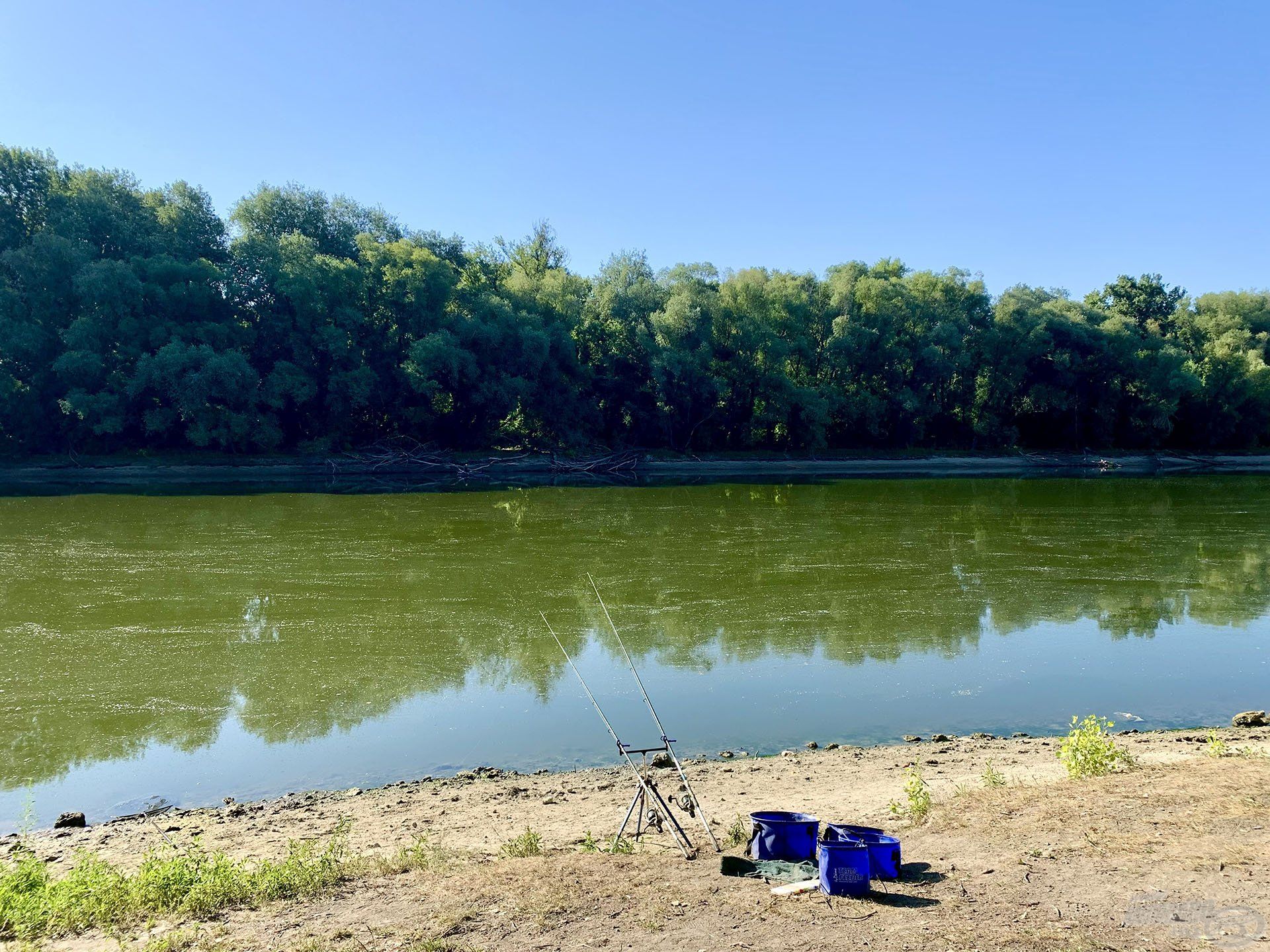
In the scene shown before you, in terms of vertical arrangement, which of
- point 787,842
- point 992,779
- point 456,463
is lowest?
point 992,779

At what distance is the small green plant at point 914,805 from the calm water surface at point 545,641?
2.39 m

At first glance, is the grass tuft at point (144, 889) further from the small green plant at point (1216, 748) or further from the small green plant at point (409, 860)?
the small green plant at point (1216, 748)

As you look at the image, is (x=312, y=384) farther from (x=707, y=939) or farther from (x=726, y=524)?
(x=707, y=939)

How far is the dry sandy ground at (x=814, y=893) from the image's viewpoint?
12.5 ft

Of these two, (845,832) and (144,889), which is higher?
(845,832)

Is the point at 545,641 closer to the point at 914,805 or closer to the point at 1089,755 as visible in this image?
the point at 914,805

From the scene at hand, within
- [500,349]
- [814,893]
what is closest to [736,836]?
[814,893]

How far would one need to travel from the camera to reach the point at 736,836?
5.08 metres

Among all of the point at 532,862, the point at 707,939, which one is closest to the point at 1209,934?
the point at 707,939

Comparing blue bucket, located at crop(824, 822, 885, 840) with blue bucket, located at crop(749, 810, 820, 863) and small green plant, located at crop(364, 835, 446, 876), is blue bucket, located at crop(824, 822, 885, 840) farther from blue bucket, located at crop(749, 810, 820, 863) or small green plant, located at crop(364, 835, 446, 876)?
small green plant, located at crop(364, 835, 446, 876)

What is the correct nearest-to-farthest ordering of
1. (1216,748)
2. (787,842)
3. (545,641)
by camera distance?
(787,842) → (1216,748) → (545,641)

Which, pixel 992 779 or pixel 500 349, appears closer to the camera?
pixel 992 779

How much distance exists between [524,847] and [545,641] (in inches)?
257

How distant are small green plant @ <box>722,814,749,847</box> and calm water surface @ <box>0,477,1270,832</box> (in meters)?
2.53
